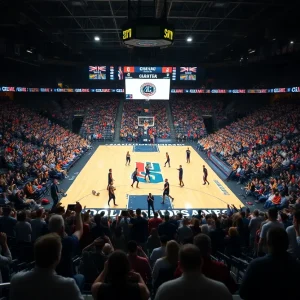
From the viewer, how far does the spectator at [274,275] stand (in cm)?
268

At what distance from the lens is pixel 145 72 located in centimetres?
3822

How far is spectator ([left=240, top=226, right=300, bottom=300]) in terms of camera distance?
2.68 m

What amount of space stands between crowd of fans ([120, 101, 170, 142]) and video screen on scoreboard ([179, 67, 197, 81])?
640 centimetres

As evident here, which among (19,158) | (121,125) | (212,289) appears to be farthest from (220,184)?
(121,125)

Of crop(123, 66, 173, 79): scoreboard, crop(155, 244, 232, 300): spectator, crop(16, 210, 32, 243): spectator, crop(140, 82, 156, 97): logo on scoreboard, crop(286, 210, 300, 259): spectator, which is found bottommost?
crop(16, 210, 32, 243): spectator

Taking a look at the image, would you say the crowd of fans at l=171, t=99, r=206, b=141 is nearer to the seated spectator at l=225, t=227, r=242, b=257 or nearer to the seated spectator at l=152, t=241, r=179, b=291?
the seated spectator at l=225, t=227, r=242, b=257

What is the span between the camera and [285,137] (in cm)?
2647

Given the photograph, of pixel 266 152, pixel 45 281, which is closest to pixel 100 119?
pixel 266 152

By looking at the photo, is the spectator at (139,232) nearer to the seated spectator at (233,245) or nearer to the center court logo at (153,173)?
the seated spectator at (233,245)

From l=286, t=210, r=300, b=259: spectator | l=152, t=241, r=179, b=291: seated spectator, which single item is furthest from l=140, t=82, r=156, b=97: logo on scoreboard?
l=152, t=241, r=179, b=291: seated spectator

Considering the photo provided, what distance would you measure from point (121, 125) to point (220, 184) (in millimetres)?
22835

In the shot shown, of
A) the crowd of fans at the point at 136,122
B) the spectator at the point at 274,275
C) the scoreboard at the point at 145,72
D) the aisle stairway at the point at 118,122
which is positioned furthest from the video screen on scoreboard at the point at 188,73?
the spectator at the point at 274,275

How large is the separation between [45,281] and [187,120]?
4146 cm

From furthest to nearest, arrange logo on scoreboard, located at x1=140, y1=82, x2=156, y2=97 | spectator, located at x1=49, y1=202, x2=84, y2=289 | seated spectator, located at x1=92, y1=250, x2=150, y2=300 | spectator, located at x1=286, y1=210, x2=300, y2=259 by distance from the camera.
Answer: logo on scoreboard, located at x1=140, y1=82, x2=156, y2=97, spectator, located at x1=286, y1=210, x2=300, y2=259, spectator, located at x1=49, y1=202, x2=84, y2=289, seated spectator, located at x1=92, y1=250, x2=150, y2=300
